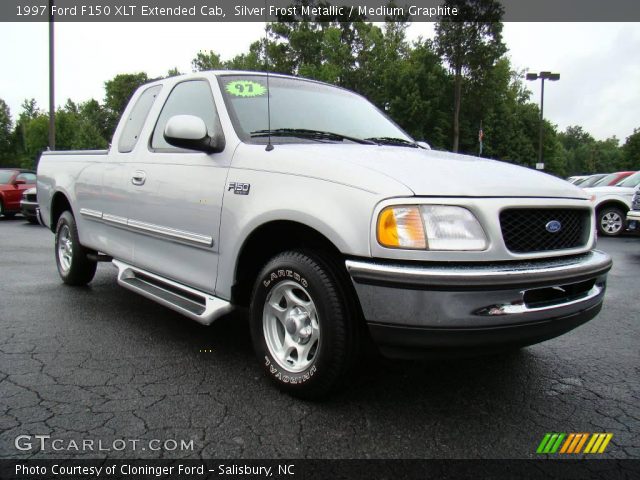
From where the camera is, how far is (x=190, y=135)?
10.3 feet

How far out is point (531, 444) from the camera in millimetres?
2408

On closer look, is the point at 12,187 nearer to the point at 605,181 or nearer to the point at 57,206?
the point at 57,206

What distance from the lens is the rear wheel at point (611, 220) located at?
12.4m

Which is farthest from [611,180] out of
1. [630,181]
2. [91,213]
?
[91,213]

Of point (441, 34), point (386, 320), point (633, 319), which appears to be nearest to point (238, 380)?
point (386, 320)

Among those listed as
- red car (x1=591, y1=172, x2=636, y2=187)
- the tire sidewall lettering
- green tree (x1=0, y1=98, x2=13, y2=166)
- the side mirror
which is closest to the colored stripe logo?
the tire sidewall lettering

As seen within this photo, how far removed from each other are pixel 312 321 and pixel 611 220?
39.6ft

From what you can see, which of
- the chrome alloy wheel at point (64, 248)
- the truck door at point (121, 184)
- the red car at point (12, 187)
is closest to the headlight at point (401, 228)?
the truck door at point (121, 184)

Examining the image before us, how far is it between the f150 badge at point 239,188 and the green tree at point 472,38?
36.8 meters

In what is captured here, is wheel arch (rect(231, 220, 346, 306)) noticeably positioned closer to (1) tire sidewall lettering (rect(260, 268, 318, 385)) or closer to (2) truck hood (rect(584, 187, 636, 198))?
(1) tire sidewall lettering (rect(260, 268, 318, 385))

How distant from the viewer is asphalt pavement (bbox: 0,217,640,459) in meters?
2.37

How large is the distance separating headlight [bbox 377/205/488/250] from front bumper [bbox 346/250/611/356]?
0.10m

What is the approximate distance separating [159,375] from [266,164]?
1413 mm

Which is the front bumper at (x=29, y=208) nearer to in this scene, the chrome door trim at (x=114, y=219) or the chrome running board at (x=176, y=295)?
the chrome door trim at (x=114, y=219)
